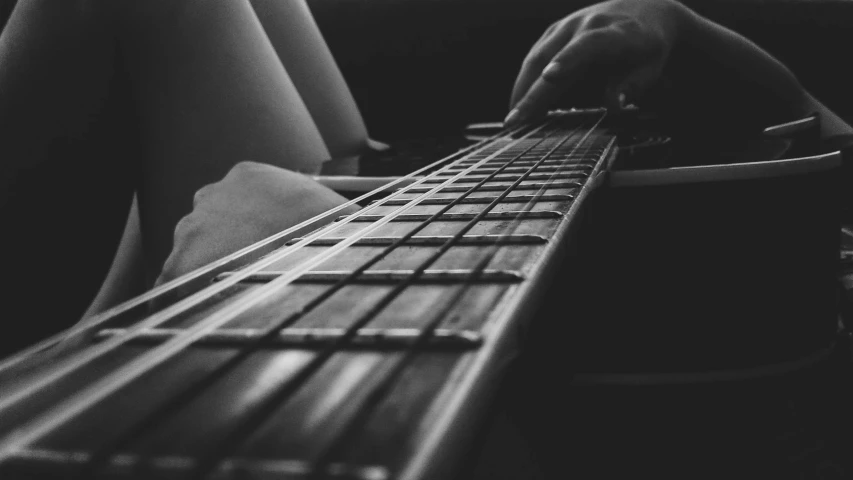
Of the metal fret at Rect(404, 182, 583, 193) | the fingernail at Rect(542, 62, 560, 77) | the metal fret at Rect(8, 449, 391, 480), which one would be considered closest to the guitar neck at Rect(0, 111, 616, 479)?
the metal fret at Rect(8, 449, 391, 480)

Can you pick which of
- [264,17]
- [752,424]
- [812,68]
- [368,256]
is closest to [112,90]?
[264,17]

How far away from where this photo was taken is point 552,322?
373 mm

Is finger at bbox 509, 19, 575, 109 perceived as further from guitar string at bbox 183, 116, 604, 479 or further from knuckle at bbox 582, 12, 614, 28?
guitar string at bbox 183, 116, 604, 479

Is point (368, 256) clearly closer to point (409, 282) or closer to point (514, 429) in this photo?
point (409, 282)

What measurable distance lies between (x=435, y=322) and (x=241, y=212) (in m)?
0.40

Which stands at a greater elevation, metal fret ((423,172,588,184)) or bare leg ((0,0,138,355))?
bare leg ((0,0,138,355))

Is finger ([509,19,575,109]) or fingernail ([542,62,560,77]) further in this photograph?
finger ([509,19,575,109])

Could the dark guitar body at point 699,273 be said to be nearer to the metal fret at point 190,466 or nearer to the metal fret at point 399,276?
the metal fret at point 399,276

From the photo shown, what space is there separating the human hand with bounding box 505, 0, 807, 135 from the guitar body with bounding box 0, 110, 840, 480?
1.14 ft

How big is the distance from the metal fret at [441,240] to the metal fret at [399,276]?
0.06 metres

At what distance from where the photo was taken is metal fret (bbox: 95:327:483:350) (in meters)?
0.23

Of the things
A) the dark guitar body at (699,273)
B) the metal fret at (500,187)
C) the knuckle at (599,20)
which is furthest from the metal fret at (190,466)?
the knuckle at (599,20)

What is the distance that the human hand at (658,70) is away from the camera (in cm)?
99

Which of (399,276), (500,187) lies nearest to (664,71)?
(500,187)
